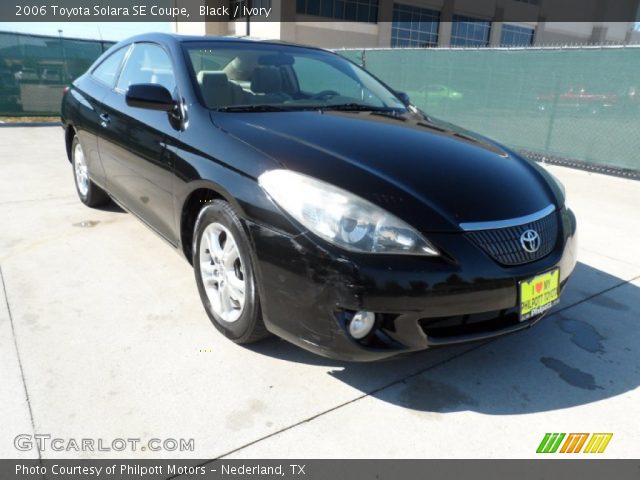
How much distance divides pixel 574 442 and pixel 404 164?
1.34m

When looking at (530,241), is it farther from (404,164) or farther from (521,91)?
(521,91)

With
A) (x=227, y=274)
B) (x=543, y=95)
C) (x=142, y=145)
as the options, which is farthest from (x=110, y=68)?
(x=543, y=95)

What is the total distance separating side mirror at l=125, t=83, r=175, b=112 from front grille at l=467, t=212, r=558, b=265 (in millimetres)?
1751

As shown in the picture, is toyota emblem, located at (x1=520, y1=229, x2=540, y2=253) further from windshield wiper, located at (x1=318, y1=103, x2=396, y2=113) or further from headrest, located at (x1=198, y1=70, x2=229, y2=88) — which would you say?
headrest, located at (x1=198, y1=70, x2=229, y2=88)

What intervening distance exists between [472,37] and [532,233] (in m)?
42.8

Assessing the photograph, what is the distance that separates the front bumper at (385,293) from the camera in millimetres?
1854

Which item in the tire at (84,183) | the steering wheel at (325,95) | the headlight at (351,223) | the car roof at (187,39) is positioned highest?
the car roof at (187,39)

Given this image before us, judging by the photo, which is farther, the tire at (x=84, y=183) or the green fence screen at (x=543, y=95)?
the green fence screen at (x=543, y=95)

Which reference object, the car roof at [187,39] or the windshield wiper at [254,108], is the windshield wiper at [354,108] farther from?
the car roof at [187,39]

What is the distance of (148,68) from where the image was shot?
3.30 meters

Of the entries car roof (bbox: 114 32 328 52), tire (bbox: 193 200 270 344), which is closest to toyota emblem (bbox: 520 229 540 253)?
tire (bbox: 193 200 270 344)

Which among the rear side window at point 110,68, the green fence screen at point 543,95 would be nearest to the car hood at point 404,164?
the rear side window at point 110,68

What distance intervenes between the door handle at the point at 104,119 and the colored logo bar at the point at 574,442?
11.0 ft
